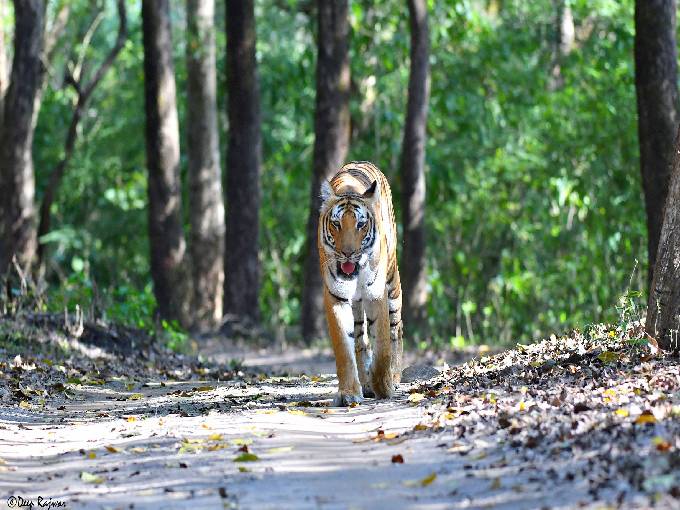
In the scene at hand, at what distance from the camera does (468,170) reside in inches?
1014

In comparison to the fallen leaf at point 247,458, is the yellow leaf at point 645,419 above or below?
above

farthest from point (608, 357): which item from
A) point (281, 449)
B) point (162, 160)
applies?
point (162, 160)

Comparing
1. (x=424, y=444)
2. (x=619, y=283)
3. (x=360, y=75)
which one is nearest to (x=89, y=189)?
(x=360, y=75)

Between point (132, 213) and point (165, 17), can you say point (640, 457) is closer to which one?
point (165, 17)

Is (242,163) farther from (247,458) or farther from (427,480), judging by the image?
(427,480)

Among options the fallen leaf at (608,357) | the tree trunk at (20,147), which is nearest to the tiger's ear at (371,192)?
the fallen leaf at (608,357)

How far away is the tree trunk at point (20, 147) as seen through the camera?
1925 cm

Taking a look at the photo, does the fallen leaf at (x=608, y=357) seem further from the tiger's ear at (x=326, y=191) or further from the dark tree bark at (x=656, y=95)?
the dark tree bark at (x=656, y=95)

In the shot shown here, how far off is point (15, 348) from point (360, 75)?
15.1 metres

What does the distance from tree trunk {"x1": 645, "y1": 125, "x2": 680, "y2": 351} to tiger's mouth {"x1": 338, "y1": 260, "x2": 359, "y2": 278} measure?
2190mm

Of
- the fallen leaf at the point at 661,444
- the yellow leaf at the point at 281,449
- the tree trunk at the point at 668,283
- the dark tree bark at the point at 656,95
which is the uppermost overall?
the dark tree bark at the point at 656,95

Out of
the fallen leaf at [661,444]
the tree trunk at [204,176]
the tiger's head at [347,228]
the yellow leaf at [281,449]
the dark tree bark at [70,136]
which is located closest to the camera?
the fallen leaf at [661,444]

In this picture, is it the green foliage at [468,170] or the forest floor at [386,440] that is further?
the green foliage at [468,170]

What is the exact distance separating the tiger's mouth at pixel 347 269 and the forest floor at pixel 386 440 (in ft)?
3.28
